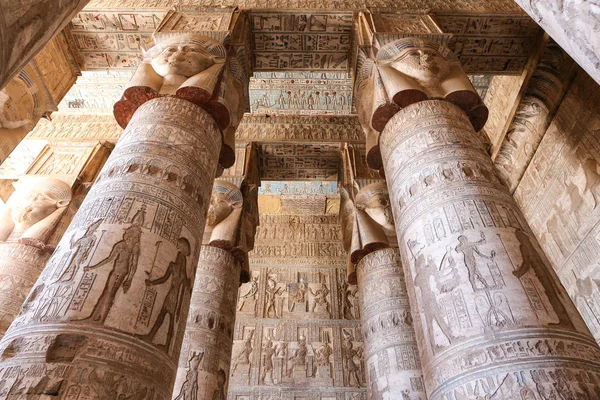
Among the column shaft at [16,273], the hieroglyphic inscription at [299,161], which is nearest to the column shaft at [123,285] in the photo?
the column shaft at [16,273]

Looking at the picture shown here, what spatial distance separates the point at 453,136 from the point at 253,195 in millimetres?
3788

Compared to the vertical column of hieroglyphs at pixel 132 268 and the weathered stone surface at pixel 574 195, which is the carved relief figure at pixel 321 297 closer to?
the weathered stone surface at pixel 574 195

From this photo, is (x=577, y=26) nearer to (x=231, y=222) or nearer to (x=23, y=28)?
(x=23, y=28)

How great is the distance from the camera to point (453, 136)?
133 inches

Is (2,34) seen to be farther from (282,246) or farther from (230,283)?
(282,246)

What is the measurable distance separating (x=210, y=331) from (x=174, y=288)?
8.88 feet

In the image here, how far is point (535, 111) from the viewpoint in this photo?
18.9ft

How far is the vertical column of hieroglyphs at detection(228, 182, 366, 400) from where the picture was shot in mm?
6637

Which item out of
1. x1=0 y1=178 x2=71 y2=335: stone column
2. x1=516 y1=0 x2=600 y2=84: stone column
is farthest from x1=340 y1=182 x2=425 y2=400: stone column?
x1=0 y1=178 x2=71 y2=335: stone column

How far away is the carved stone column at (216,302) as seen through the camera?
477 cm

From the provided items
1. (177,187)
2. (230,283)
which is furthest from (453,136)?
(230,283)

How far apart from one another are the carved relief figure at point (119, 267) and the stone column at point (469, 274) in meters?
1.79

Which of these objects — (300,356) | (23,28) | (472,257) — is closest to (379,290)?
(300,356)

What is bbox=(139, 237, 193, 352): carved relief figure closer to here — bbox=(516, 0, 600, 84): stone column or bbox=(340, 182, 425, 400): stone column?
bbox=(516, 0, 600, 84): stone column
